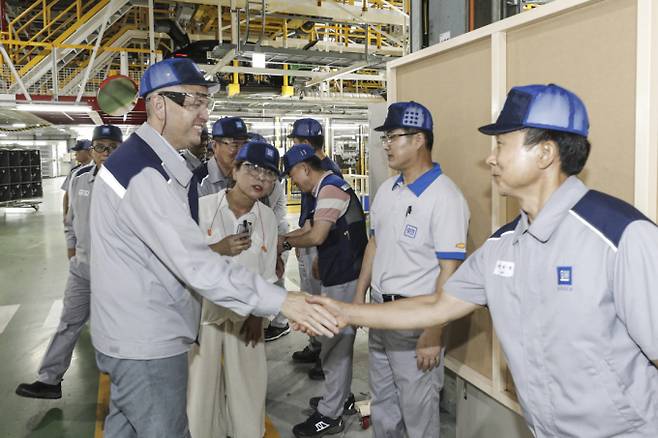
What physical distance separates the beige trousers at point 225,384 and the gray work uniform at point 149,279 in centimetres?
92

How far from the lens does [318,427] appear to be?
4.00m

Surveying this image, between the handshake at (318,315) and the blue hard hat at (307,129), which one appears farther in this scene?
the blue hard hat at (307,129)

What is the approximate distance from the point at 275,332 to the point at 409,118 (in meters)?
3.93

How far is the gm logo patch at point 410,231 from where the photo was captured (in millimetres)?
3033

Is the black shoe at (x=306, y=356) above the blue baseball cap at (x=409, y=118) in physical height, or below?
below

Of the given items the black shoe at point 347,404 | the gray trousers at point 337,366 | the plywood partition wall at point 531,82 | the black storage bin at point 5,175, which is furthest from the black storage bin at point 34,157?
the plywood partition wall at point 531,82

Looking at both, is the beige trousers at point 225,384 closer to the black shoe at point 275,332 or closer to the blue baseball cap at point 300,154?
the blue baseball cap at point 300,154

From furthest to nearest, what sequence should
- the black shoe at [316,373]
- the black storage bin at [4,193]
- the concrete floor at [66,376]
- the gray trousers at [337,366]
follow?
1. the black storage bin at [4,193]
2. the black shoe at [316,373]
3. the concrete floor at [66,376]
4. the gray trousers at [337,366]

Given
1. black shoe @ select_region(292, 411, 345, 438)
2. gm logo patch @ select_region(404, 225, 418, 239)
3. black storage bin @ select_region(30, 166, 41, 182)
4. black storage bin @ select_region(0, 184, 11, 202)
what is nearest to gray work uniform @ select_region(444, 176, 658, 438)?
gm logo patch @ select_region(404, 225, 418, 239)

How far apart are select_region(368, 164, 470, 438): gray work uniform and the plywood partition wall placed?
0.37m

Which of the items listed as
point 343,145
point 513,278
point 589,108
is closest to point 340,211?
point 589,108

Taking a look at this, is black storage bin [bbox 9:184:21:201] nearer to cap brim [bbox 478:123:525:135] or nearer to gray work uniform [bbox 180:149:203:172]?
gray work uniform [bbox 180:149:203:172]

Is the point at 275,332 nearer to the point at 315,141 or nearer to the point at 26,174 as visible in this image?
the point at 315,141

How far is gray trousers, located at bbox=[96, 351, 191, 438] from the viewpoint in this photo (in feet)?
7.62
